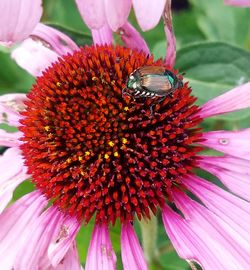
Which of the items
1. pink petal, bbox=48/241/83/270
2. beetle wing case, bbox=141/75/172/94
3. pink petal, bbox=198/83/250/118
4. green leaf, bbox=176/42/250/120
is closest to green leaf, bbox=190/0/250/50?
green leaf, bbox=176/42/250/120


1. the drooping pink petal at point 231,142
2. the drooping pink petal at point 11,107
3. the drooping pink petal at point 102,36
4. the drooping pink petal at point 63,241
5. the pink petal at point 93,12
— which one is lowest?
the drooping pink petal at point 63,241

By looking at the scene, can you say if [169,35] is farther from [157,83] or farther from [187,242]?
[187,242]

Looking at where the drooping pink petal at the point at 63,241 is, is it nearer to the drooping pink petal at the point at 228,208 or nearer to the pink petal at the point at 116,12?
the drooping pink petal at the point at 228,208

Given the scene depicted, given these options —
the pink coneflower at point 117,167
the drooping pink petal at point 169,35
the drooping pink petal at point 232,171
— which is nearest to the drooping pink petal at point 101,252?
the pink coneflower at point 117,167

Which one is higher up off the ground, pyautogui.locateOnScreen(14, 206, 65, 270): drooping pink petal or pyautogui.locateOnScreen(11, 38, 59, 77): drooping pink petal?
pyautogui.locateOnScreen(11, 38, 59, 77): drooping pink petal

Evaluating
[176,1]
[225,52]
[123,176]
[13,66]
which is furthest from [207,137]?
[176,1]

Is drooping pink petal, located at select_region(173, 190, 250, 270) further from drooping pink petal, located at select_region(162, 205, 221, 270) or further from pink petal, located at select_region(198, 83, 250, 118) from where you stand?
pink petal, located at select_region(198, 83, 250, 118)

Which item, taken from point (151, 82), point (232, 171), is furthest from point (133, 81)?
point (232, 171)
